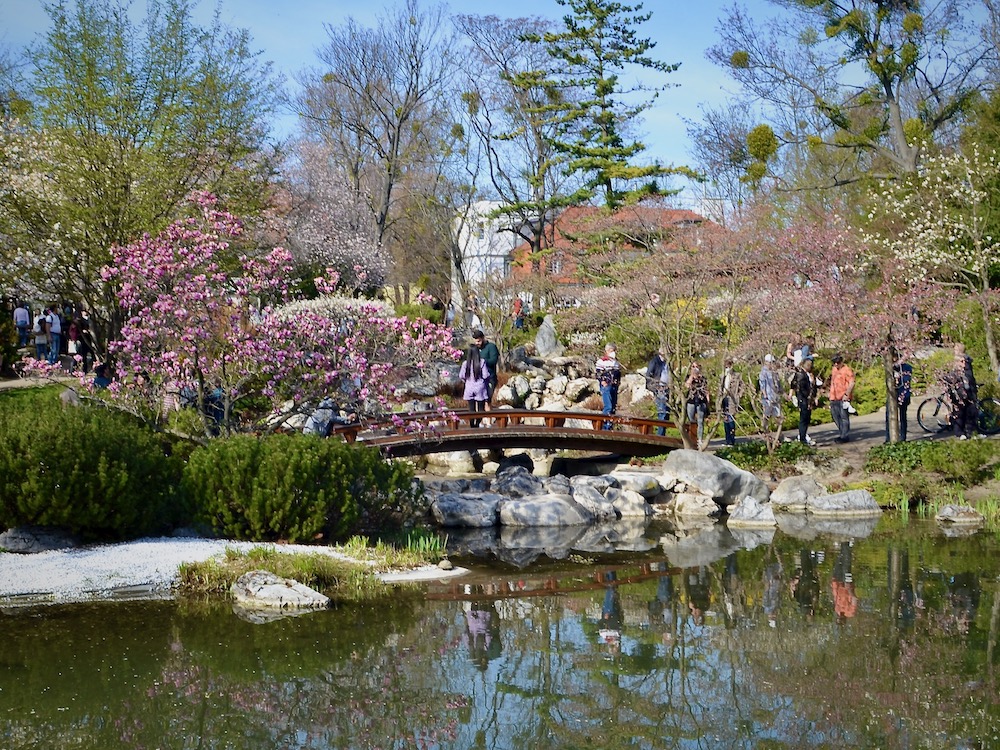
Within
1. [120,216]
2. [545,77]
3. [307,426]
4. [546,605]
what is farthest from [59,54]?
[545,77]

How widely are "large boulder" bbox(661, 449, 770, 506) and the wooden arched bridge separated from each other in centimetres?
170

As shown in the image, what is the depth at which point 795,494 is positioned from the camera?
56.4ft

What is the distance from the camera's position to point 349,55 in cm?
3912

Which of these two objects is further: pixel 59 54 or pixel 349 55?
pixel 349 55

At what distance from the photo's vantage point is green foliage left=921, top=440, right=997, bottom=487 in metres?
17.0

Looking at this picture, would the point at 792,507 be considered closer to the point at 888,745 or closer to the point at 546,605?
the point at 546,605

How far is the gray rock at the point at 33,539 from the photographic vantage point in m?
11.2

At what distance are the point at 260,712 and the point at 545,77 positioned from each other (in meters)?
30.7

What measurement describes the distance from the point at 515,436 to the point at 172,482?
24.0ft

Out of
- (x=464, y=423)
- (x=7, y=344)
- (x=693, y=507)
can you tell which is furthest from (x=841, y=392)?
(x=7, y=344)

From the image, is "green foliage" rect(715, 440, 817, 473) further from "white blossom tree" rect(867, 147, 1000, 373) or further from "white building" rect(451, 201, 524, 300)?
"white building" rect(451, 201, 524, 300)

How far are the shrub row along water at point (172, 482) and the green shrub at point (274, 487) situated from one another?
1 cm

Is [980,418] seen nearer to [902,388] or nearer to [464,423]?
[902,388]

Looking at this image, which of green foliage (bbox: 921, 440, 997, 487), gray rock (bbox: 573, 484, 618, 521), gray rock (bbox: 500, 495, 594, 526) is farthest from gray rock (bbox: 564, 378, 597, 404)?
green foliage (bbox: 921, 440, 997, 487)
